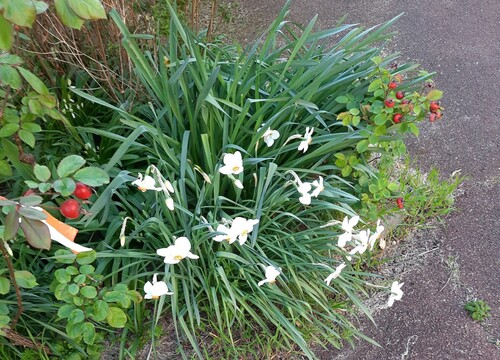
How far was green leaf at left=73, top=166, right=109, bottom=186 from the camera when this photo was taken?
117 cm

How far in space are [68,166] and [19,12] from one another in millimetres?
447

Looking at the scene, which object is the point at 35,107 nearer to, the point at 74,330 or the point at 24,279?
the point at 24,279

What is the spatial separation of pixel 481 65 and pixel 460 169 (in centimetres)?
94

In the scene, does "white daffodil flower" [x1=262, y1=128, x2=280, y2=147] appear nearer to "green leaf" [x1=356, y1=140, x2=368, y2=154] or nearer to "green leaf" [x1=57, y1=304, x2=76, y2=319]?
"green leaf" [x1=356, y1=140, x2=368, y2=154]

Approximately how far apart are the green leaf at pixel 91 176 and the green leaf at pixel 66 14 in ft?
1.28

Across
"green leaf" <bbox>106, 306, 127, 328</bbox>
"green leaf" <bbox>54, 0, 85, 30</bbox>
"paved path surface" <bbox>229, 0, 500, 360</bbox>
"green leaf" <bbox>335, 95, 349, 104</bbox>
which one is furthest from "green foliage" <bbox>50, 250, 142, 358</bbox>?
"green leaf" <bbox>335, 95, 349, 104</bbox>

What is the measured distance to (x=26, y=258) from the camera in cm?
186

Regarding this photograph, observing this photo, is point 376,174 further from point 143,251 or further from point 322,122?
point 143,251

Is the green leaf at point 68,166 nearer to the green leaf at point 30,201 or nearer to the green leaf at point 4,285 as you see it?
the green leaf at point 30,201

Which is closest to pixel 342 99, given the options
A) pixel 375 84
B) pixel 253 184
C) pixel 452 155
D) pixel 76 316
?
pixel 375 84

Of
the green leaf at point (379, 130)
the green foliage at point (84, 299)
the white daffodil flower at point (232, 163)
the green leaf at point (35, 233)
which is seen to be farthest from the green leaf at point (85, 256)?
the green leaf at point (379, 130)

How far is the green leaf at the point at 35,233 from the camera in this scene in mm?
1062

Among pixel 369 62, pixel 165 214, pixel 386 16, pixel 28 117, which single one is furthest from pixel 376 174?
pixel 386 16

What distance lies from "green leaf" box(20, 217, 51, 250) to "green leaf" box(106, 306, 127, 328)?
49 centimetres
